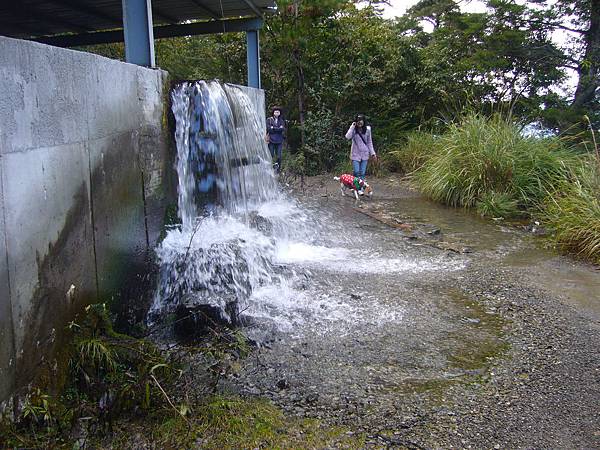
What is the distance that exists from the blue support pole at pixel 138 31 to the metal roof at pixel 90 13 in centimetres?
311

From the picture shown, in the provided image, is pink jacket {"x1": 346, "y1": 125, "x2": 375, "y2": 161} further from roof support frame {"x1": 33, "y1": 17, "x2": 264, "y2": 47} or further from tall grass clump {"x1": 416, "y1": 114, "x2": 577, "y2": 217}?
roof support frame {"x1": 33, "y1": 17, "x2": 264, "y2": 47}

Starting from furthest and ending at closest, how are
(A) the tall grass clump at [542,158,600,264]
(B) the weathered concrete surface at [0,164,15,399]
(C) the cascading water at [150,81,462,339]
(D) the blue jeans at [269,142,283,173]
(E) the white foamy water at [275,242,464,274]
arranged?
1. (D) the blue jeans at [269,142,283,173]
2. (A) the tall grass clump at [542,158,600,264]
3. (E) the white foamy water at [275,242,464,274]
4. (C) the cascading water at [150,81,462,339]
5. (B) the weathered concrete surface at [0,164,15,399]

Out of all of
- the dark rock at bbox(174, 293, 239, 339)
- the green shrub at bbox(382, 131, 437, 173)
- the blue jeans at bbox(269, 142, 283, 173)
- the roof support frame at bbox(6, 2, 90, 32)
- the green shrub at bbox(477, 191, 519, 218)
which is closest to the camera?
the dark rock at bbox(174, 293, 239, 339)

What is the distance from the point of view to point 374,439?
9.39 feet

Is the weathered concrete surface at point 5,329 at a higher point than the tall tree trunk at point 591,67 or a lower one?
lower

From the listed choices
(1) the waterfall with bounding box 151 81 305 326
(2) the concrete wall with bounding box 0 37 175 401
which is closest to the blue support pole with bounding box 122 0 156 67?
(1) the waterfall with bounding box 151 81 305 326

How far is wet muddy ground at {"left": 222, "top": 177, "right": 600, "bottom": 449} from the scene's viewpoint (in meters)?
3.03

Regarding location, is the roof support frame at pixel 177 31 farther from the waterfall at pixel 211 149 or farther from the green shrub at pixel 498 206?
the green shrub at pixel 498 206

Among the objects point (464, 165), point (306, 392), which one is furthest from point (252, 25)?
point (306, 392)

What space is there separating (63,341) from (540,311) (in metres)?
3.87

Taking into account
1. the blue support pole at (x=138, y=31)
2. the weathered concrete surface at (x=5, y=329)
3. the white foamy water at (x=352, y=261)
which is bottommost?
the white foamy water at (x=352, y=261)

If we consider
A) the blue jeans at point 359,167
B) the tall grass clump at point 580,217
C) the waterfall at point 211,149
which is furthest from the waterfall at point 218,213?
the tall grass clump at point 580,217

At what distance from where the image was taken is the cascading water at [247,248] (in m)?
4.71

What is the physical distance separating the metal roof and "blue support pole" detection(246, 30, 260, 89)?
16.7 inches
